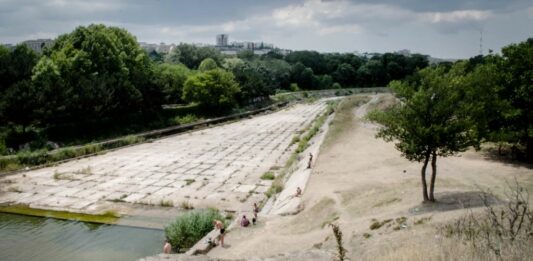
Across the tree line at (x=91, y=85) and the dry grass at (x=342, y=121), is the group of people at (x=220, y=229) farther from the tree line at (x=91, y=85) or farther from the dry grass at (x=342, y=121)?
the tree line at (x=91, y=85)

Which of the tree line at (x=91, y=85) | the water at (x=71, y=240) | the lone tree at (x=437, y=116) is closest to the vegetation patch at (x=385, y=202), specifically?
the lone tree at (x=437, y=116)

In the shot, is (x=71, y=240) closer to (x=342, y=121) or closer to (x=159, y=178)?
(x=159, y=178)

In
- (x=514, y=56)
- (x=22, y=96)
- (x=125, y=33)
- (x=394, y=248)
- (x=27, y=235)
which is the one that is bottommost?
(x=27, y=235)

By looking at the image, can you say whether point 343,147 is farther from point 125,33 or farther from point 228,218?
point 125,33

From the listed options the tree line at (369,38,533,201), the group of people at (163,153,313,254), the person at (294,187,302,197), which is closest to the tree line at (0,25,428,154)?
the group of people at (163,153,313,254)

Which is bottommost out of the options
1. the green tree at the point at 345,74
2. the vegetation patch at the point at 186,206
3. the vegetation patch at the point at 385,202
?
the vegetation patch at the point at 186,206

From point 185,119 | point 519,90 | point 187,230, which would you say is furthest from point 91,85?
point 519,90

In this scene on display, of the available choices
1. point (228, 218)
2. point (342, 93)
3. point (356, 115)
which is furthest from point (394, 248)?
point (342, 93)
